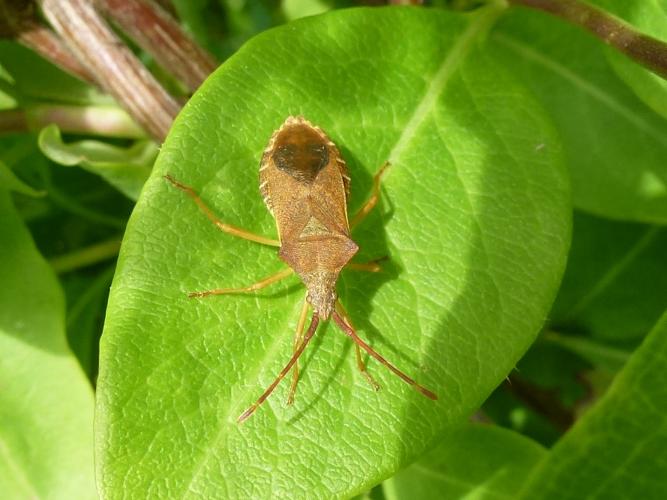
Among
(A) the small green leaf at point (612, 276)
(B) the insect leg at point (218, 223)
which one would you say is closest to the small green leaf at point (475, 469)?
(B) the insect leg at point (218, 223)

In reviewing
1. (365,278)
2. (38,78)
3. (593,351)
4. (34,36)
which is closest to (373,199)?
(365,278)

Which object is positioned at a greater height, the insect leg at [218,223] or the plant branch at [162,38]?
the plant branch at [162,38]

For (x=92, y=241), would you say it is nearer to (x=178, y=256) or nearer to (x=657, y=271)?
(x=178, y=256)

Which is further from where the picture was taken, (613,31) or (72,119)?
(72,119)

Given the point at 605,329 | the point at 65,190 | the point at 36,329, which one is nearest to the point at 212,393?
the point at 36,329

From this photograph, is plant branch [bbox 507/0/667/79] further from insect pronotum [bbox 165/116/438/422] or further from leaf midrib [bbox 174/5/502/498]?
insect pronotum [bbox 165/116/438/422]

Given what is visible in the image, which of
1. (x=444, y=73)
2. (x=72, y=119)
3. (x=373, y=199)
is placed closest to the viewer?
(x=373, y=199)

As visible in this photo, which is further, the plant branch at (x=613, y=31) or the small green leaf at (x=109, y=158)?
Result: the small green leaf at (x=109, y=158)

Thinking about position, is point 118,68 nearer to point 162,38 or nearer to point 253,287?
point 162,38

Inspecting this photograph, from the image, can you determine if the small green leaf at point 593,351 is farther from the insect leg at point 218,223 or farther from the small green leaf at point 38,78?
the small green leaf at point 38,78
